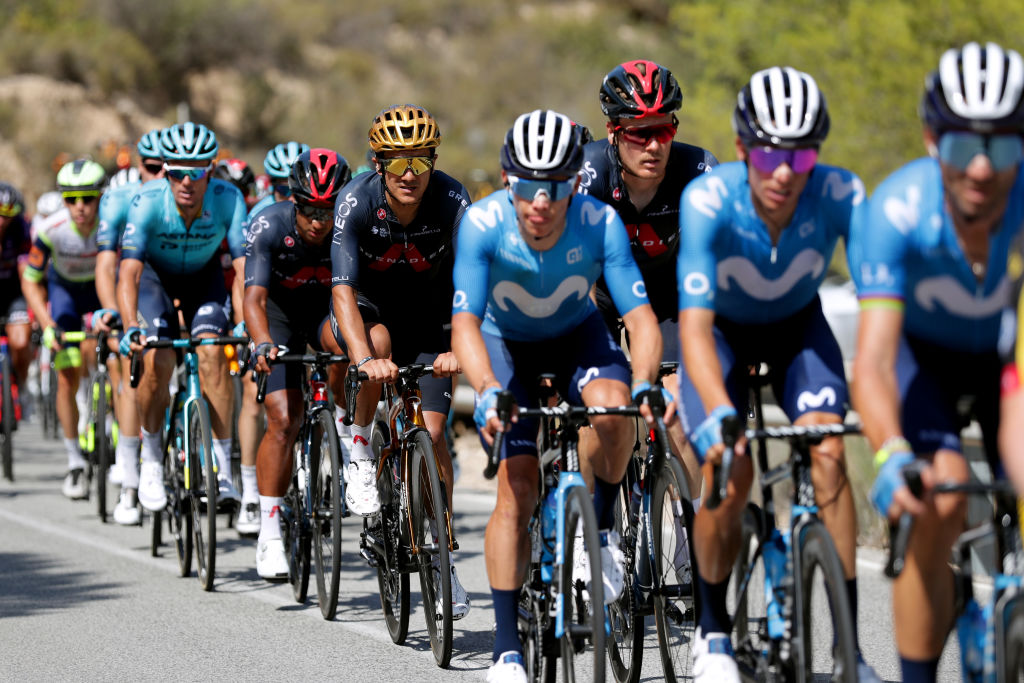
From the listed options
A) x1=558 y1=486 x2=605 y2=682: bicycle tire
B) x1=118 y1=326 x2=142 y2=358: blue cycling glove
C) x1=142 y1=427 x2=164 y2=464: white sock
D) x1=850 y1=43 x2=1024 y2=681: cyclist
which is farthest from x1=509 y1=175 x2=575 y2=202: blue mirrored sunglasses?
x1=142 y1=427 x2=164 y2=464: white sock

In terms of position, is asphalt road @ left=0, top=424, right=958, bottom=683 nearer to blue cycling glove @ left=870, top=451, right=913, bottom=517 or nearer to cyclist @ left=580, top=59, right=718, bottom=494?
cyclist @ left=580, top=59, right=718, bottom=494

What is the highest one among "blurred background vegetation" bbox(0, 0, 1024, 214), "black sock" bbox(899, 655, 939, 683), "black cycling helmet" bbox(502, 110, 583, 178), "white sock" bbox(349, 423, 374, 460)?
"blurred background vegetation" bbox(0, 0, 1024, 214)

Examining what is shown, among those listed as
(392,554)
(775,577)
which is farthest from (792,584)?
(392,554)

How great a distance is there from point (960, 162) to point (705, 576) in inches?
67.6

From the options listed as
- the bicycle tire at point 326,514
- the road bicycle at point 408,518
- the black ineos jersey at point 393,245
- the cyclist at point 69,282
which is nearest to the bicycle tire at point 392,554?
the road bicycle at point 408,518

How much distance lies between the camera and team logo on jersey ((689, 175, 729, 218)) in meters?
5.08

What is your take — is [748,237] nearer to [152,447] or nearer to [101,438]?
[152,447]

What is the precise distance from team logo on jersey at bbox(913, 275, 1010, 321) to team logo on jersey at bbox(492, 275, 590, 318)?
→ 1798 mm

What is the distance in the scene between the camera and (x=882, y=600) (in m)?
8.13

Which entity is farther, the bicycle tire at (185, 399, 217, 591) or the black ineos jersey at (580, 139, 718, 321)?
the bicycle tire at (185, 399, 217, 591)

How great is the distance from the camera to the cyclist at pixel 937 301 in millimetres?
4164

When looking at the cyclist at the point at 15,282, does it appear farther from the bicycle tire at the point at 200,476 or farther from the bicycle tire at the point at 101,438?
the bicycle tire at the point at 200,476

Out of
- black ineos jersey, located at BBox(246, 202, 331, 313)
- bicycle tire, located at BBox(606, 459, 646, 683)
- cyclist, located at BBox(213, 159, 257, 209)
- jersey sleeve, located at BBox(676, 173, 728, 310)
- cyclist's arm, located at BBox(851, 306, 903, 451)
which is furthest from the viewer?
cyclist, located at BBox(213, 159, 257, 209)

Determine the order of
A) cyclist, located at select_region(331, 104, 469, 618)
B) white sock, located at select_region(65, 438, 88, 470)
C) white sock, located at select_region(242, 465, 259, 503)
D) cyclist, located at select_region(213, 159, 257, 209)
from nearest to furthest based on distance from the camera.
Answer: cyclist, located at select_region(331, 104, 469, 618), white sock, located at select_region(242, 465, 259, 503), white sock, located at select_region(65, 438, 88, 470), cyclist, located at select_region(213, 159, 257, 209)
